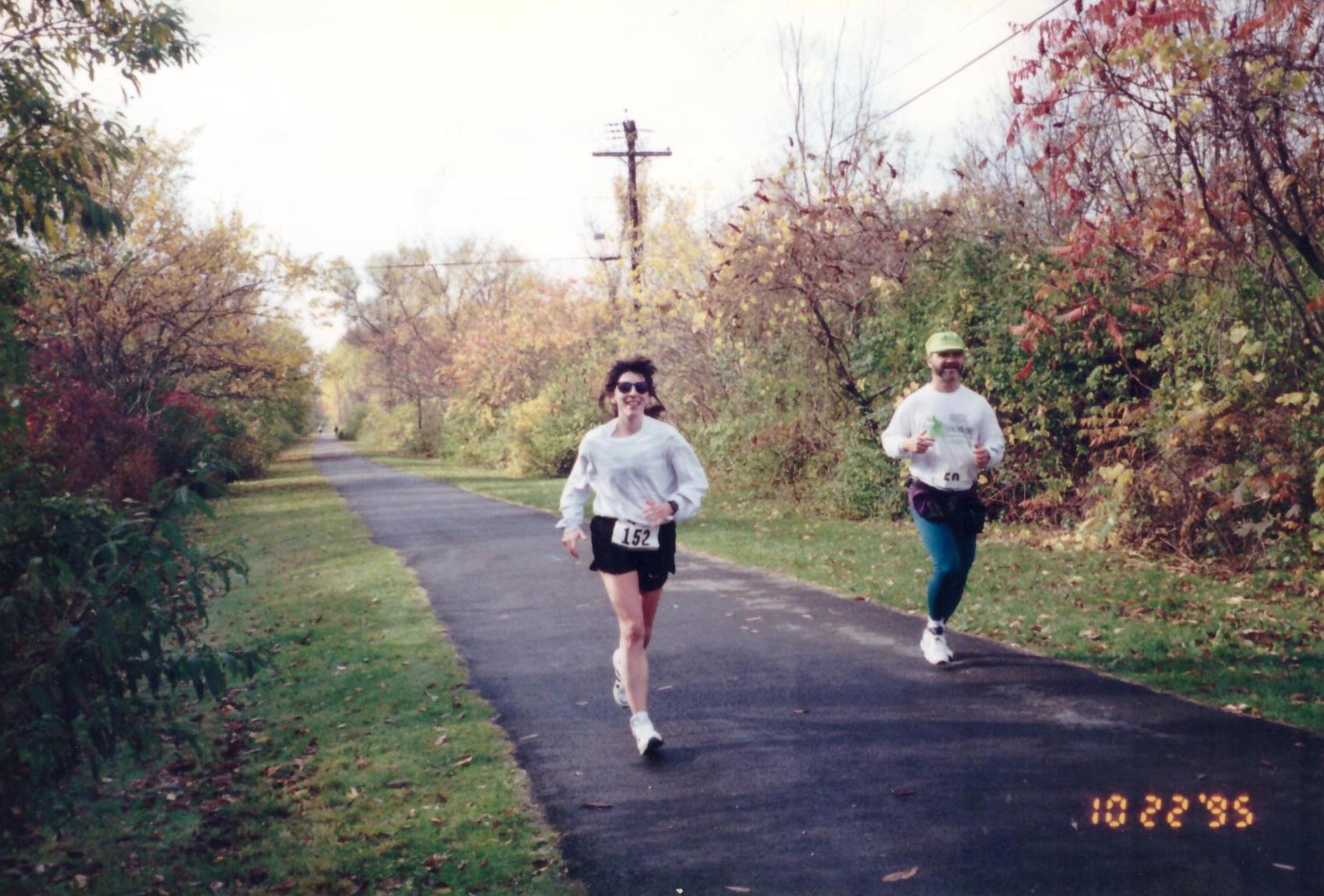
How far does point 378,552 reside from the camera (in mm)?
15039

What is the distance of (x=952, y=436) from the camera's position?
23.0 ft

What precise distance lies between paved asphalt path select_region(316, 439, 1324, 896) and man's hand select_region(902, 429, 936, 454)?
4.63 feet

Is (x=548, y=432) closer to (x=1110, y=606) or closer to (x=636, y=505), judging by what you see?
(x=1110, y=606)

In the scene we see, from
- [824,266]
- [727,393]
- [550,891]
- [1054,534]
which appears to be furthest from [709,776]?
[727,393]

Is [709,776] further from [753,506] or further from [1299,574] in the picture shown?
[753,506]

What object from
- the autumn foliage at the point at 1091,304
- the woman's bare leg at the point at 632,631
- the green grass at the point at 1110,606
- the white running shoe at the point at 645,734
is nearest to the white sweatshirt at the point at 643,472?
the woman's bare leg at the point at 632,631

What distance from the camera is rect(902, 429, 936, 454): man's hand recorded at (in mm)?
6879

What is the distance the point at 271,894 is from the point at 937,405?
4.64 m

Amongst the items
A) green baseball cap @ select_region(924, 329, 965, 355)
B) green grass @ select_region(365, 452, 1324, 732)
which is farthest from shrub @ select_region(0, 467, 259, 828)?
green grass @ select_region(365, 452, 1324, 732)

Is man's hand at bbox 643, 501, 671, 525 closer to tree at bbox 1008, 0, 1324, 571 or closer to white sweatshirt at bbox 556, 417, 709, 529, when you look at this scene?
white sweatshirt at bbox 556, 417, 709, 529

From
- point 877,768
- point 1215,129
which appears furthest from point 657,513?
point 1215,129

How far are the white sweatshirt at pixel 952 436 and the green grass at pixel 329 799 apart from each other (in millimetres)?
3075

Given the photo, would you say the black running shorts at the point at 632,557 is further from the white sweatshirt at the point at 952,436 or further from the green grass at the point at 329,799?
the white sweatshirt at the point at 952,436

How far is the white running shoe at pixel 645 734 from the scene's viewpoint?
564 centimetres
